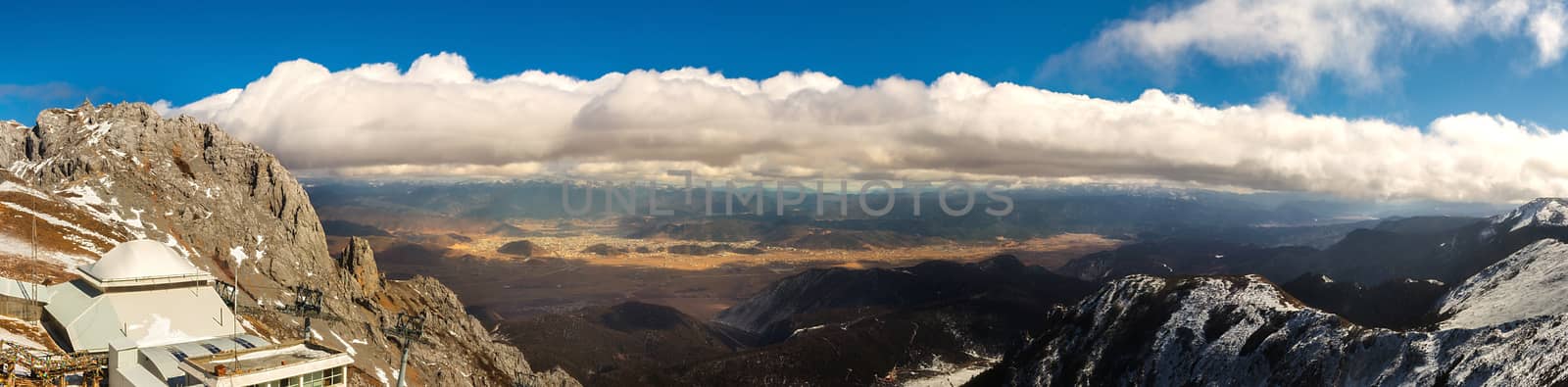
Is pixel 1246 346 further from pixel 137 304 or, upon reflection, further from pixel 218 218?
pixel 218 218

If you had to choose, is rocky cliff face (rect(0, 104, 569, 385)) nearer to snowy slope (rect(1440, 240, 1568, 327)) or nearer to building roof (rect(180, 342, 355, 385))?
building roof (rect(180, 342, 355, 385))

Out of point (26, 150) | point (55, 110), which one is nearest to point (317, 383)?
point (26, 150)

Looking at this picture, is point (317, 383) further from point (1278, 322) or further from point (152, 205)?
point (1278, 322)

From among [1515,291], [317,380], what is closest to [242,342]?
[317,380]

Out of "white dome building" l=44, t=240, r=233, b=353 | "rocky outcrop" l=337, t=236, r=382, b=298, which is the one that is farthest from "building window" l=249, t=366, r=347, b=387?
"rocky outcrop" l=337, t=236, r=382, b=298

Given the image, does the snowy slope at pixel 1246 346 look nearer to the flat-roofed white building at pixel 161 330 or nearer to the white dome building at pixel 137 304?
the flat-roofed white building at pixel 161 330
